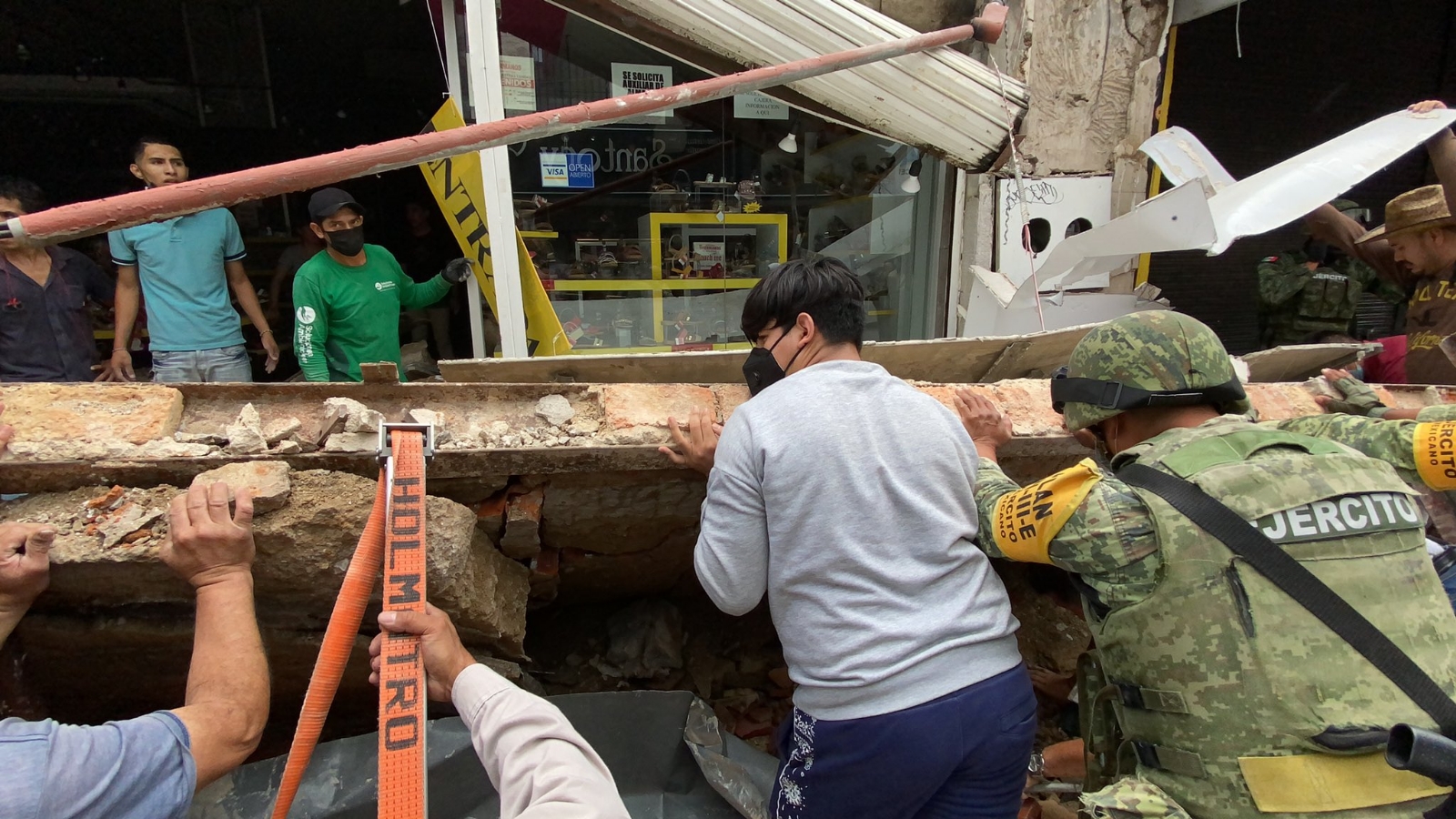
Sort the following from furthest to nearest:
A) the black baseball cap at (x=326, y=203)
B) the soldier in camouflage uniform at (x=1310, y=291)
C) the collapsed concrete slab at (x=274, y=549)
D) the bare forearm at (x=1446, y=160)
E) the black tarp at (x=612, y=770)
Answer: the soldier in camouflage uniform at (x=1310, y=291)
the black baseball cap at (x=326, y=203)
the bare forearm at (x=1446, y=160)
the black tarp at (x=612, y=770)
the collapsed concrete slab at (x=274, y=549)

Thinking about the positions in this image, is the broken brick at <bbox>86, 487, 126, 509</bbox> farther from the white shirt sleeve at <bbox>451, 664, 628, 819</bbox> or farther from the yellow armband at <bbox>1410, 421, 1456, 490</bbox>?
the yellow armband at <bbox>1410, 421, 1456, 490</bbox>

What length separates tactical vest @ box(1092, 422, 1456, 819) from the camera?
4.07ft

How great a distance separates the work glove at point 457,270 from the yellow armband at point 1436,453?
3680 mm

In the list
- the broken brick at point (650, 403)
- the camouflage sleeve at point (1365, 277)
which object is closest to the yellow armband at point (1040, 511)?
the broken brick at point (650, 403)

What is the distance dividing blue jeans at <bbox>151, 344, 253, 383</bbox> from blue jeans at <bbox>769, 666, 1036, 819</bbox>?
3199 millimetres

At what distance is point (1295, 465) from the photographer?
4.21 ft

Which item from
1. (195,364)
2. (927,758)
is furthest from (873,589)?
(195,364)

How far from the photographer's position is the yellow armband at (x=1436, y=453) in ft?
5.34

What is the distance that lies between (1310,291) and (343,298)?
22.5 ft

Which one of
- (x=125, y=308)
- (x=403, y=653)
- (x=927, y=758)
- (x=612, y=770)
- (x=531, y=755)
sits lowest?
(x=612, y=770)

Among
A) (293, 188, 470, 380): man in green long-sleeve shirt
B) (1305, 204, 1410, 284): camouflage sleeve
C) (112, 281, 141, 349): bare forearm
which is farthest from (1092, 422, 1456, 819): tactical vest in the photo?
(112, 281, 141, 349): bare forearm

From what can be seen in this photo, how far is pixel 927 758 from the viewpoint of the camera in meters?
1.38

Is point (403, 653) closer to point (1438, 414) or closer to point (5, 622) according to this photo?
point (5, 622)

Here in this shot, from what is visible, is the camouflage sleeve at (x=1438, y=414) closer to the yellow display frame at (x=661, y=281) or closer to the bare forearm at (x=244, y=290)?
the yellow display frame at (x=661, y=281)
